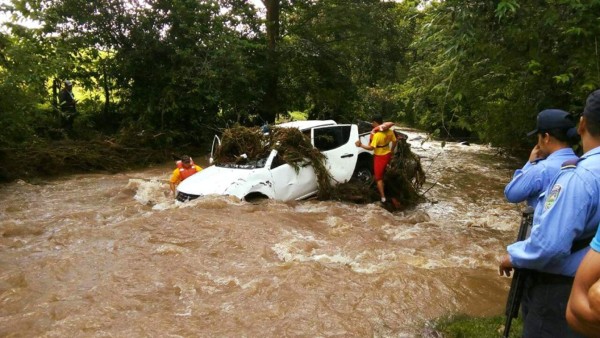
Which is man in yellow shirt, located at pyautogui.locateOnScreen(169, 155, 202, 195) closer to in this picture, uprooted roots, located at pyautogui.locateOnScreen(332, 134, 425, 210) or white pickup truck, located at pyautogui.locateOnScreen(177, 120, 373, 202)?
white pickup truck, located at pyautogui.locateOnScreen(177, 120, 373, 202)

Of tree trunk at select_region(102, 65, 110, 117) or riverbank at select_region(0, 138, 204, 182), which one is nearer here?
riverbank at select_region(0, 138, 204, 182)

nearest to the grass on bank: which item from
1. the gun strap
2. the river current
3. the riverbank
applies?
the river current

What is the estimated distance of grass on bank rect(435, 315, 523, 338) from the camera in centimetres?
419

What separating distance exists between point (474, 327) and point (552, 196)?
8.54ft

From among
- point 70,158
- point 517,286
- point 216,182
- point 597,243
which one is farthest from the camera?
point 70,158

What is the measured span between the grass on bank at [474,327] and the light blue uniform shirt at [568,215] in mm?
2072

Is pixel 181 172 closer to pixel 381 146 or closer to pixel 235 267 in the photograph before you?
pixel 235 267

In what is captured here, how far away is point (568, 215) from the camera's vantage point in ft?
7.00

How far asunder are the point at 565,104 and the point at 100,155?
1157cm

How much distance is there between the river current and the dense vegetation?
2.07 meters

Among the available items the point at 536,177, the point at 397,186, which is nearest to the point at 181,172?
the point at 397,186

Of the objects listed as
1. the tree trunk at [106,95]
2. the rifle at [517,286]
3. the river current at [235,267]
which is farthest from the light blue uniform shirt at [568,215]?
the tree trunk at [106,95]

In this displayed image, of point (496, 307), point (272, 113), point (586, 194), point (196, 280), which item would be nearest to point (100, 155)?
point (272, 113)

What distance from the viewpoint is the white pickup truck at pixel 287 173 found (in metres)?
7.91
